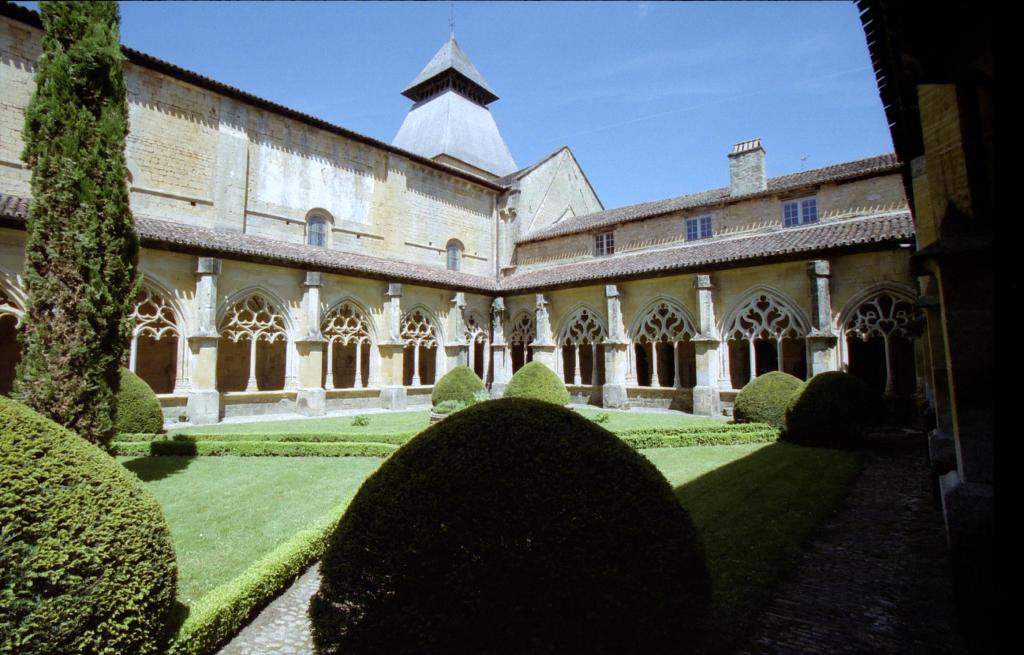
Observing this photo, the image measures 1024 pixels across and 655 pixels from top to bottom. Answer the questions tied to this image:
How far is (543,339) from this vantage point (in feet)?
61.6

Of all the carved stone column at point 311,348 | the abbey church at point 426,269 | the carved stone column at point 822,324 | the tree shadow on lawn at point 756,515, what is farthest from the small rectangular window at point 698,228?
the carved stone column at point 311,348

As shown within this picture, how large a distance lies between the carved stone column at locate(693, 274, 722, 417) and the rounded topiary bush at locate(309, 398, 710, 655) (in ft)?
42.6

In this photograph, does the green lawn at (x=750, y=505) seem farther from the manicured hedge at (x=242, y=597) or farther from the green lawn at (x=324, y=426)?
the green lawn at (x=324, y=426)

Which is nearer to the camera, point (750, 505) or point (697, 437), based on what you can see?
point (750, 505)

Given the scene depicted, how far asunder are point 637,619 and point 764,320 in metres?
13.6

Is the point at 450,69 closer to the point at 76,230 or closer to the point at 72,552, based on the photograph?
the point at 76,230

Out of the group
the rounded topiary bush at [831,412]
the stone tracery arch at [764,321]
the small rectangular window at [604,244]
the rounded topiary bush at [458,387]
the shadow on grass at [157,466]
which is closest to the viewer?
the shadow on grass at [157,466]

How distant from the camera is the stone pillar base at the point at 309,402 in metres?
14.7

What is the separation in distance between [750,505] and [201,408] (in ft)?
42.7

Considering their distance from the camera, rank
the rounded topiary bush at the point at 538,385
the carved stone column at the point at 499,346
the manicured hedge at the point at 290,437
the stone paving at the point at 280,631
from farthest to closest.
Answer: the carved stone column at the point at 499,346 < the rounded topiary bush at the point at 538,385 < the manicured hedge at the point at 290,437 < the stone paving at the point at 280,631

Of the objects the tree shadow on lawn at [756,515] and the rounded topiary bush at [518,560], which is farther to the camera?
the tree shadow on lawn at [756,515]

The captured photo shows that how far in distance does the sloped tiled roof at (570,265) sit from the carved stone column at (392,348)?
745 millimetres

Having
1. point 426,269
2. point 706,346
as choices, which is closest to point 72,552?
point 706,346

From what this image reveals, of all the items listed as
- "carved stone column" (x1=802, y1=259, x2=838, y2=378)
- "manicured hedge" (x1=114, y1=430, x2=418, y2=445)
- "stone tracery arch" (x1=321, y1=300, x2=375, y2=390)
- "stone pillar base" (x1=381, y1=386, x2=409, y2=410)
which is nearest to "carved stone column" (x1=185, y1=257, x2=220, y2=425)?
"manicured hedge" (x1=114, y1=430, x2=418, y2=445)
